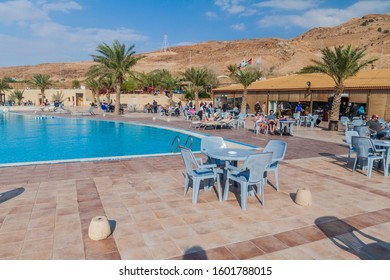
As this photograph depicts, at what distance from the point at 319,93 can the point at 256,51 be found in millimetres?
61633

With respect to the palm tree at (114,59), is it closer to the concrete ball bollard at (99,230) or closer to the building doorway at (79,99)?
the building doorway at (79,99)

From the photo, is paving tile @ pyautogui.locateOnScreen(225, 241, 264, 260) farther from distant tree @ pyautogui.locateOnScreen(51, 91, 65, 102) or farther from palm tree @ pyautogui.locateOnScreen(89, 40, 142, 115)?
distant tree @ pyautogui.locateOnScreen(51, 91, 65, 102)

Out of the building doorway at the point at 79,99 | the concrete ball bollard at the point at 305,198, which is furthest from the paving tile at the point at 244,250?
the building doorway at the point at 79,99

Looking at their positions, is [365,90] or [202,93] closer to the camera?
[365,90]

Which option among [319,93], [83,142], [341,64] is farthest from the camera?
[319,93]

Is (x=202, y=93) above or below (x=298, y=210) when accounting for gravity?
above

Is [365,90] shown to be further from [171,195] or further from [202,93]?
[202,93]

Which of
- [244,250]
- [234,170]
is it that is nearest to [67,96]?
[234,170]

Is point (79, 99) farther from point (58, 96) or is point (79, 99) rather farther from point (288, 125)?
point (288, 125)

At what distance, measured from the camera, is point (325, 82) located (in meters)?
21.9

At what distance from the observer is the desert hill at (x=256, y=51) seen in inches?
2731
